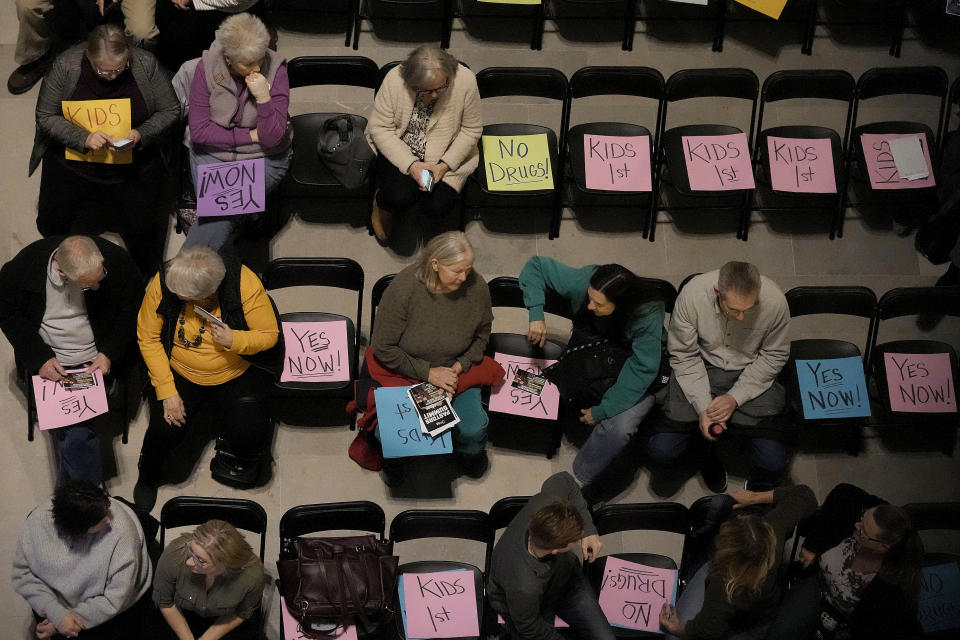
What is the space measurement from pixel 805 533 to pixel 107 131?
3962mm

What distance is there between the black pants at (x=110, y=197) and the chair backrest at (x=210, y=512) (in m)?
1.57

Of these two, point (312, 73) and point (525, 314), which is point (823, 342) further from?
point (312, 73)

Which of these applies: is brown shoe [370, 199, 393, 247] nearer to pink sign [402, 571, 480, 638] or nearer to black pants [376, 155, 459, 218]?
black pants [376, 155, 459, 218]

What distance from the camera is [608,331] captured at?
4914 millimetres

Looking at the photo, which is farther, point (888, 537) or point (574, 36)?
point (574, 36)

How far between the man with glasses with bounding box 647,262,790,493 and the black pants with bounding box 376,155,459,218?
1.39 metres

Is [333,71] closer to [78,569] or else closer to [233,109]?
[233,109]

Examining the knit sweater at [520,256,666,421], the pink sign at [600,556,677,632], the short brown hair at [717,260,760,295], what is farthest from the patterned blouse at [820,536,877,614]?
the short brown hair at [717,260,760,295]

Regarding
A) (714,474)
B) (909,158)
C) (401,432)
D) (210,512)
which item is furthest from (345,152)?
(909,158)

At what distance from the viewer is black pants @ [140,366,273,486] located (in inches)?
191

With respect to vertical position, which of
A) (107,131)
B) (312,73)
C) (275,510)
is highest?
(312,73)

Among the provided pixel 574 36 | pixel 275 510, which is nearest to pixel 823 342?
pixel 574 36

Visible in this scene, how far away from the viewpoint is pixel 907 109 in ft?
21.2

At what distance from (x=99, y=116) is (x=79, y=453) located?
65.8 inches
